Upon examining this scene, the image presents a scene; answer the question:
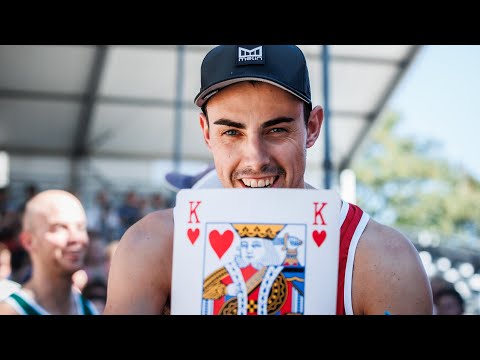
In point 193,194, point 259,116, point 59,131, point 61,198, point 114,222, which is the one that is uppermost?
point 59,131

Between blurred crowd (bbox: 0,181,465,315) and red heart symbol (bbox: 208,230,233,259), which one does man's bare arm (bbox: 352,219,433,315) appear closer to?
red heart symbol (bbox: 208,230,233,259)

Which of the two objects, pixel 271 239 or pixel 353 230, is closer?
pixel 271 239

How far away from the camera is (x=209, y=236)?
190 centimetres

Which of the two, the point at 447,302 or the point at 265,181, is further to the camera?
the point at 447,302

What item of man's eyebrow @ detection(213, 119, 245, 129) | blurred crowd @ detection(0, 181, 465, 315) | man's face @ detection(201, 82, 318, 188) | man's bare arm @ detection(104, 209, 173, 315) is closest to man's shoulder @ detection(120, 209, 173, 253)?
man's bare arm @ detection(104, 209, 173, 315)

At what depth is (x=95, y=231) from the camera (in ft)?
29.7

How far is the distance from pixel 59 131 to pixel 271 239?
42.6ft

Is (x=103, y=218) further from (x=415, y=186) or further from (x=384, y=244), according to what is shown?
(x=415, y=186)

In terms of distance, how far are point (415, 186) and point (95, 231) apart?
19033 millimetres

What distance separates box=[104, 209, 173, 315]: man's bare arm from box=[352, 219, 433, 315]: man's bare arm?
1.95 ft

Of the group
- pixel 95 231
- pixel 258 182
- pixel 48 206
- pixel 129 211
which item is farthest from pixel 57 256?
pixel 129 211

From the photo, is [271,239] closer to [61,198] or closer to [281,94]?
[281,94]

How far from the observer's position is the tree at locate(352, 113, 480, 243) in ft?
78.6

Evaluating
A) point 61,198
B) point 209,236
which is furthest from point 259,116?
point 61,198
